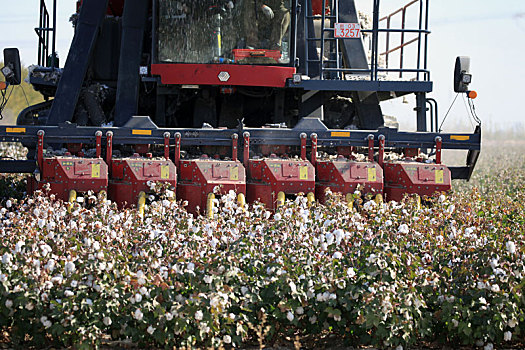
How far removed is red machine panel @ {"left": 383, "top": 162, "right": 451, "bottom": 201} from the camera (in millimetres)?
11000

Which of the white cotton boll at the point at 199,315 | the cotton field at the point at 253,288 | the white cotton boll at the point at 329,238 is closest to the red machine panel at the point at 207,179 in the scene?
the cotton field at the point at 253,288

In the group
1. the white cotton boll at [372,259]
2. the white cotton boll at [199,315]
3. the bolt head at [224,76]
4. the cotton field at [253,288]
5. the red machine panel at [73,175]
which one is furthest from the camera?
the bolt head at [224,76]

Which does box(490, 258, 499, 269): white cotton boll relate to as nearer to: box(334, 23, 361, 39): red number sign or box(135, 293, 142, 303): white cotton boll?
box(135, 293, 142, 303): white cotton boll

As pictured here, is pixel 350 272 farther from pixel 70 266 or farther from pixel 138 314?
pixel 70 266

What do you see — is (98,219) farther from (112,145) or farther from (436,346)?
(112,145)

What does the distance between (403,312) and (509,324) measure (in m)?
0.83

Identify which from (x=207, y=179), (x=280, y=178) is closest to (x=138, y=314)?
(x=207, y=179)

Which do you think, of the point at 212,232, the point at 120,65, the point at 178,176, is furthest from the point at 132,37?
the point at 212,232

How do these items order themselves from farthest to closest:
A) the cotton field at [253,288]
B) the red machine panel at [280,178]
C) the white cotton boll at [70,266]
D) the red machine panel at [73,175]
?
the red machine panel at [280,178], the red machine panel at [73,175], the white cotton boll at [70,266], the cotton field at [253,288]

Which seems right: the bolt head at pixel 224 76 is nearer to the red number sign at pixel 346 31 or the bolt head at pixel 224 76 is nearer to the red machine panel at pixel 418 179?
the red number sign at pixel 346 31

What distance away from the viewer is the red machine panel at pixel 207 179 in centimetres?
1050

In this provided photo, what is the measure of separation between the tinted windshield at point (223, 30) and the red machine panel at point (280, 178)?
77.4 inches

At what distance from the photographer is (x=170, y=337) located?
5.66m

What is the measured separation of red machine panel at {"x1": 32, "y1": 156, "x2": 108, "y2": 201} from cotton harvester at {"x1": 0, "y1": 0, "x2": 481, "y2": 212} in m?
0.01
